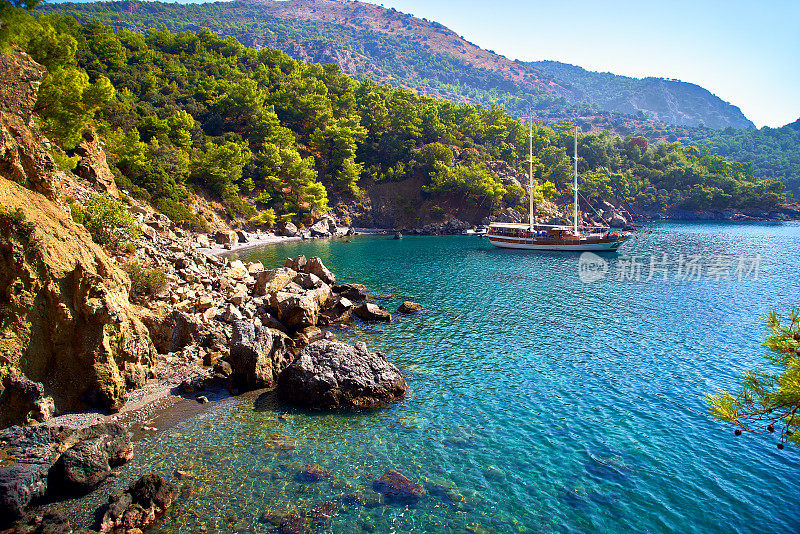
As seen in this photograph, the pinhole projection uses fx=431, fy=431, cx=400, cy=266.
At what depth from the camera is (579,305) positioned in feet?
121

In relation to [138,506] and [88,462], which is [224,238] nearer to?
[88,462]

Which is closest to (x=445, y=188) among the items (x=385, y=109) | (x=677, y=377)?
(x=385, y=109)

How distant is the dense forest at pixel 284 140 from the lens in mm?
65312

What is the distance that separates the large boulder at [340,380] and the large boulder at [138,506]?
6868 millimetres

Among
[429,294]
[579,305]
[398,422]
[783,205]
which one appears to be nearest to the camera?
[398,422]

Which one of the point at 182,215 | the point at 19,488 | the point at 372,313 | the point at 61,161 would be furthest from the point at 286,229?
the point at 19,488

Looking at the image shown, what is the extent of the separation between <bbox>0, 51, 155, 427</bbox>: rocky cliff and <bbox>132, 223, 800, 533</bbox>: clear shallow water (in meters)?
4.19

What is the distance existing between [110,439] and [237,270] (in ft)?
75.7

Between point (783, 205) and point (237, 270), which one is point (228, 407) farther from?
point (783, 205)

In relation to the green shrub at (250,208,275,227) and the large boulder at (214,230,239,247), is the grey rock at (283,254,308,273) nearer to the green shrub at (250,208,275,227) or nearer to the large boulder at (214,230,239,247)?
the large boulder at (214,230,239,247)

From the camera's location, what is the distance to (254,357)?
20.8 m

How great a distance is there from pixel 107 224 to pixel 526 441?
2533 cm

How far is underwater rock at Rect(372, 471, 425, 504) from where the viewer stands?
13.4 metres

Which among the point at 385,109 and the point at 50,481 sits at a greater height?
the point at 385,109
